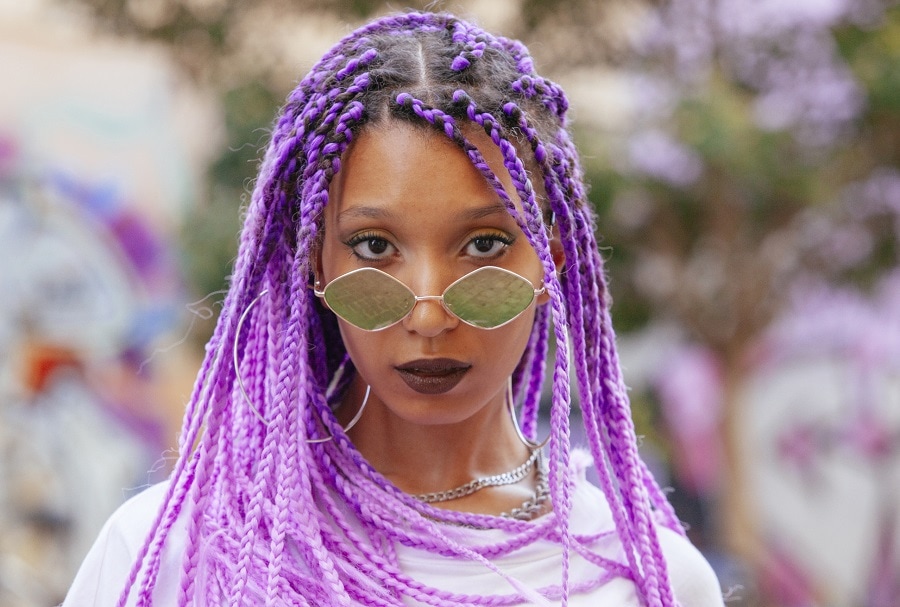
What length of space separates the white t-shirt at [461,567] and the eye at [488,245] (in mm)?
481

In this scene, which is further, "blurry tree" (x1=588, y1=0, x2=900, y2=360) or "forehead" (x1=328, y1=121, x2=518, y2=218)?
"blurry tree" (x1=588, y1=0, x2=900, y2=360)

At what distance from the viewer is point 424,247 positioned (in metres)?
1.73


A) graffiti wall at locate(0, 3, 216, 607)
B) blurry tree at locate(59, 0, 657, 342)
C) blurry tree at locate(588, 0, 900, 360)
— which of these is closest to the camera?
graffiti wall at locate(0, 3, 216, 607)

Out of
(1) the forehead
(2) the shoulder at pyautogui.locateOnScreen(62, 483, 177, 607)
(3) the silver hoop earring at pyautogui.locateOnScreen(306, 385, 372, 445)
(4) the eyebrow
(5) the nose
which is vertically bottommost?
(2) the shoulder at pyautogui.locateOnScreen(62, 483, 177, 607)

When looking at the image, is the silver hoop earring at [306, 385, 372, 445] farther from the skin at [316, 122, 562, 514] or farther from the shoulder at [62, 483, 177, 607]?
the shoulder at [62, 483, 177, 607]

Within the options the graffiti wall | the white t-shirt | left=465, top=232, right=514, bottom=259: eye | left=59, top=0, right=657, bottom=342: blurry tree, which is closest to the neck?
the white t-shirt

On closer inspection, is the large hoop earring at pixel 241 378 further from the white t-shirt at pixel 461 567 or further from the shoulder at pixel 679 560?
the shoulder at pixel 679 560

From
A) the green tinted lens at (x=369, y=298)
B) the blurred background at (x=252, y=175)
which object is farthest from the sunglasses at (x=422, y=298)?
the blurred background at (x=252, y=175)

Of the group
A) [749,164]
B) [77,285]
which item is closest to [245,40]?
[77,285]

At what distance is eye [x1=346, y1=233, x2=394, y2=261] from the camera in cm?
176

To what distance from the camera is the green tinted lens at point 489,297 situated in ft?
5.64

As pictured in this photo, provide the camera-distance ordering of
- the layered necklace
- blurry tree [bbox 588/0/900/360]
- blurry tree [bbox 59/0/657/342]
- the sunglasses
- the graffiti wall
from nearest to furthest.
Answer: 1. the sunglasses
2. the layered necklace
3. the graffiti wall
4. blurry tree [bbox 588/0/900/360]
5. blurry tree [bbox 59/0/657/342]

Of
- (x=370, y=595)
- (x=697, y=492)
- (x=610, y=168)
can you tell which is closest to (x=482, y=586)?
(x=370, y=595)

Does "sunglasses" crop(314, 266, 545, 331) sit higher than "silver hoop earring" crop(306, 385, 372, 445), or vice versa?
"sunglasses" crop(314, 266, 545, 331)
